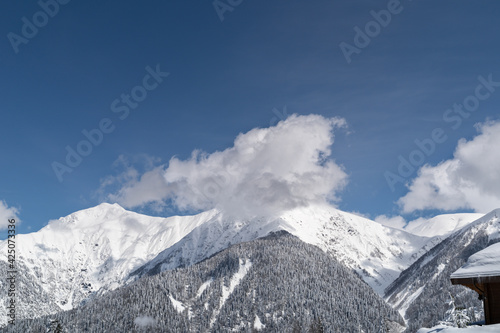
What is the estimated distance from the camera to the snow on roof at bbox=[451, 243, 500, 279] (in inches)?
714

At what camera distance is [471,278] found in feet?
59.8

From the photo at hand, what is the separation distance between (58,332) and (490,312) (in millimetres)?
56519

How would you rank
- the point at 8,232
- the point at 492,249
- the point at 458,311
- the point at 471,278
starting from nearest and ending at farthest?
the point at 471,278, the point at 492,249, the point at 458,311, the point at 8,232

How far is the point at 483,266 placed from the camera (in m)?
18.6

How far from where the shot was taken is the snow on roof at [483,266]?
18.1m

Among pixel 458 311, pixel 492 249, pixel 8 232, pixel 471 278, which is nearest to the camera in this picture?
pixel 471 278

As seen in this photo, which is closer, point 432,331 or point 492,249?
point 432,331

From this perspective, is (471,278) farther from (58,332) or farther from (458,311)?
(58,332)

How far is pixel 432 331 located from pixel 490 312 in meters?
3.98

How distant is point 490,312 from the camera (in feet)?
61.4

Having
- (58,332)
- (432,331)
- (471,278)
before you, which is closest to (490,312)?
(471,278)

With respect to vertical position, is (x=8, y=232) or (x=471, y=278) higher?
(x=8, y=232)

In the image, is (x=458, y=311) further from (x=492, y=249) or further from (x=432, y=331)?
(x=432, y=331)

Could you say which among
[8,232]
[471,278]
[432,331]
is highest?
[8,232]
